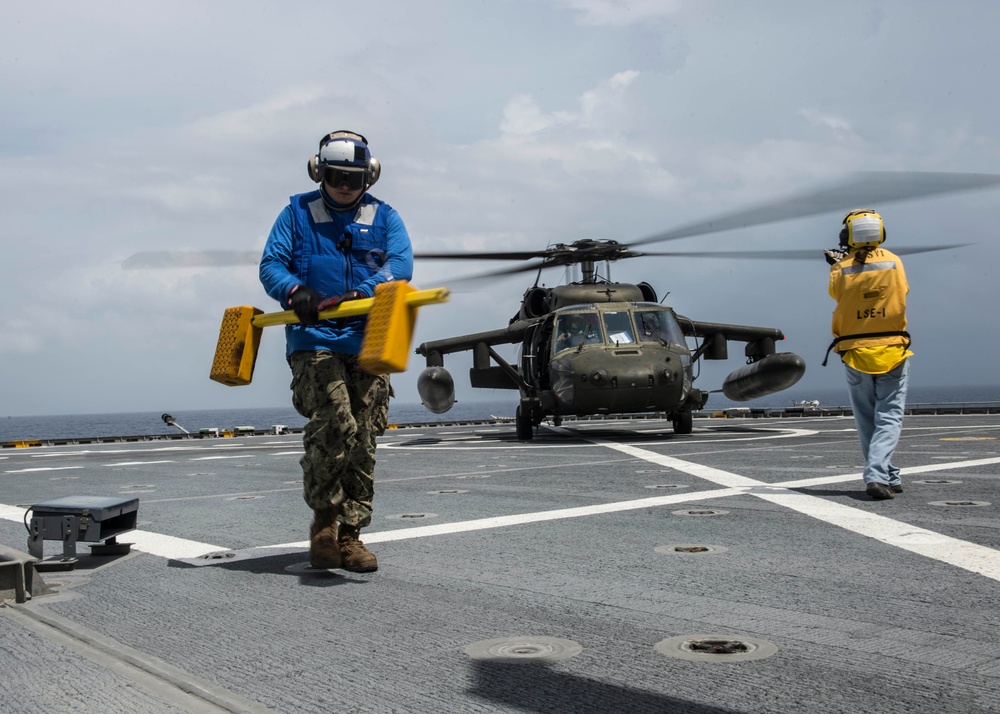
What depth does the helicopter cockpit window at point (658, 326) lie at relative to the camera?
14.8 meters

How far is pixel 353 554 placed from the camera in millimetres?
4055

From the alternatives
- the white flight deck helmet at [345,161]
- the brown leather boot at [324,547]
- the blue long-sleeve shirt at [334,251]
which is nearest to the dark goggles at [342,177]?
the white flight deck helmet at [345,161]

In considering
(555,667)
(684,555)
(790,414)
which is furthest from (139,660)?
(790,414)

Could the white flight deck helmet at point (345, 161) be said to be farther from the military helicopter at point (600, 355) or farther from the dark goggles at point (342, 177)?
the military helicopter at point (600, 355)

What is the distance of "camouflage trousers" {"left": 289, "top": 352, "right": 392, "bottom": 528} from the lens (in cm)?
427

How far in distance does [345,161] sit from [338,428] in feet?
4.16

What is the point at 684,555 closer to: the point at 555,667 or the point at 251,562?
the point at 555,667

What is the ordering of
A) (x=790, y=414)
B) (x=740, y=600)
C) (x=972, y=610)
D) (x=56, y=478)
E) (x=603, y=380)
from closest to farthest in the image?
(x=972, y=610)
(x=740, y=600)
(x=56, y=478)
(x=603, y=380)
(x=790, y=414)

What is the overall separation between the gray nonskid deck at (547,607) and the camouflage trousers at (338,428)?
334mm

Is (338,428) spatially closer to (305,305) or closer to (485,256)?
(305,305)

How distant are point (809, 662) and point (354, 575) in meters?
2.12

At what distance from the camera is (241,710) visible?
2.21 meters

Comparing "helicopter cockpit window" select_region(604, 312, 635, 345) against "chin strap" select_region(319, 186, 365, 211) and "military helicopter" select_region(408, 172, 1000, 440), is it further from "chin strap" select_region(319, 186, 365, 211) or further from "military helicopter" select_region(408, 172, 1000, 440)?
"chin strap" select_region(319, 186, 365, 211)

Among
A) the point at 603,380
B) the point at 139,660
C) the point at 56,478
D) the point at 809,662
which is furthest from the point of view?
the point at 603,380
